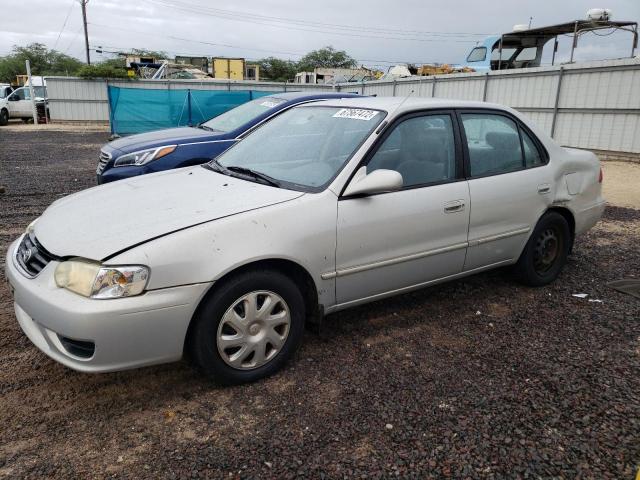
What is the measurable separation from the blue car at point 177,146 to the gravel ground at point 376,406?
2610 mm

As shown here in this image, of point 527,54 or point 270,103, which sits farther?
point 527,54

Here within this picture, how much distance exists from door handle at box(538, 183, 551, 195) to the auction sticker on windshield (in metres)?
1.64

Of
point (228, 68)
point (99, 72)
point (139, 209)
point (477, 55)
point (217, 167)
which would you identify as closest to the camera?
point (139, 209)

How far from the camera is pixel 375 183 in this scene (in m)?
3.12

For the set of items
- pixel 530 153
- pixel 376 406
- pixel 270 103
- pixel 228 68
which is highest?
pixel 228 68

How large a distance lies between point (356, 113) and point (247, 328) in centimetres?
178

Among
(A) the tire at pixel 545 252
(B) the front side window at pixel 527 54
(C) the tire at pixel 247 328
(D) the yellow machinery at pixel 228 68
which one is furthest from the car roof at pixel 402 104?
(D) the yellow machinery at pixel 228 68

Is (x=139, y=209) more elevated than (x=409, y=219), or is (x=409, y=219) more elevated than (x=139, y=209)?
(x=139, y=209)

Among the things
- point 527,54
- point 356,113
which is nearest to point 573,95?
point 527,54

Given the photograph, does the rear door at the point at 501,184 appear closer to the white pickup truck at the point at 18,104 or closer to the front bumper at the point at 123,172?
the front bumper at the point at 123,172

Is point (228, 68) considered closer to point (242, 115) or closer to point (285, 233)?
point (242, 115)

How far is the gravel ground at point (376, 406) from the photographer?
2.36 meters

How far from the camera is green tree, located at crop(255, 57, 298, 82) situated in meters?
70.9

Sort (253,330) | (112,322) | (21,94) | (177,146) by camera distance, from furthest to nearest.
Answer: (21,94) < (177,146) < (253,330) < (112,322)
